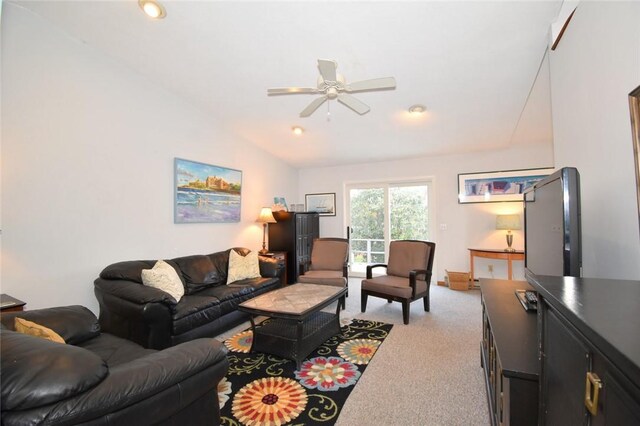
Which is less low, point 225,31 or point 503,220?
point 225,31

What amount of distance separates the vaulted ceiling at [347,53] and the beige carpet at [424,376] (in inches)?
106

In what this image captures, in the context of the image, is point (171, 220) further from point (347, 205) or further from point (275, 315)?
point (347, 205)

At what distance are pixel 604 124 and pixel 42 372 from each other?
108 inches

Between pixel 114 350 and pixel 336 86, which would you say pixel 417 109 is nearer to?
pixel 336 86

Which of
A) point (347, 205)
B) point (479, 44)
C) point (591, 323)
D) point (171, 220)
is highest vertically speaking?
point (479, 44)

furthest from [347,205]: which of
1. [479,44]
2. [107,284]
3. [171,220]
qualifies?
[107,284]

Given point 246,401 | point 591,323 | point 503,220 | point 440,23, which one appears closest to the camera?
point 591,323

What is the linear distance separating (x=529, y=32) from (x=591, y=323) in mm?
2710

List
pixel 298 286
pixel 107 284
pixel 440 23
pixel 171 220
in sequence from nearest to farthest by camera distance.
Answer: pixel 440 23, pixel 107 284, pixel 298 286, pixel 171 220

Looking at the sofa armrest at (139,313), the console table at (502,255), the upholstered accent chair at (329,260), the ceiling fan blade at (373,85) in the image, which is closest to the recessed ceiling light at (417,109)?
the ceiling fan blade at (373,85)

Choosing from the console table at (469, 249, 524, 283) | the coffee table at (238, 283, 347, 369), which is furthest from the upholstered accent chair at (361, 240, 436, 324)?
the console table at (469, 249, 524, 283)

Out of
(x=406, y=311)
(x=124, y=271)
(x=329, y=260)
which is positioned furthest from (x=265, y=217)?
(x=406, y=311)

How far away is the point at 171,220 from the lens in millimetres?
3588

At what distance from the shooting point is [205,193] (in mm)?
4020
